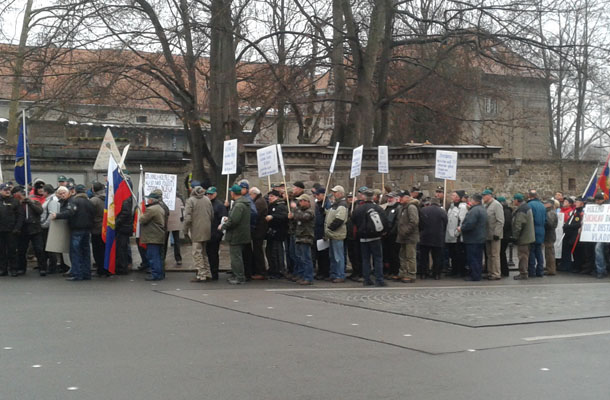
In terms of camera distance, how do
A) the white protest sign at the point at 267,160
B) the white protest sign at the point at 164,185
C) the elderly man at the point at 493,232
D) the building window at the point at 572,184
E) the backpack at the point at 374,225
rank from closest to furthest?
the backpack at the point at 374,225 → the elderly man at the point at 493,232 → the white protest sign at the point at 164,185 → the white protest sign at the point at 267,160 → the building window at the point at 572,184

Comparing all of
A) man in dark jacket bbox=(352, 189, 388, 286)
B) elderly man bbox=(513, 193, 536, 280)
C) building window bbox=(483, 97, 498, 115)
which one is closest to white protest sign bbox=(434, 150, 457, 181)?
elderly man bbox=(513, 193, 536, 280)

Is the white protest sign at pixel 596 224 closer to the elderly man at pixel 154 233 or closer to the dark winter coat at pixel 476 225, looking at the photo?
the dark winter coat at pixel 476 225

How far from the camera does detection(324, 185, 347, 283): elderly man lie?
562 inches

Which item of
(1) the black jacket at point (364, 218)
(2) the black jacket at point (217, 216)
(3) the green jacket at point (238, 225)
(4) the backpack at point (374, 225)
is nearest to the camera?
(4) the backpack at point (374, 225)

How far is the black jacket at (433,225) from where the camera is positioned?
15.3m

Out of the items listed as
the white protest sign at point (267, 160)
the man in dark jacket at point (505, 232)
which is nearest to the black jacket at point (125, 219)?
the white protest sign at point (267, 160)

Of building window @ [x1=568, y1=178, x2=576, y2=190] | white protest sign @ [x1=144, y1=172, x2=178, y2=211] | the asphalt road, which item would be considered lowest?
the asphalt road

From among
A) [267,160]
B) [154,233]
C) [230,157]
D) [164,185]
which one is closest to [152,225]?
[154,233]

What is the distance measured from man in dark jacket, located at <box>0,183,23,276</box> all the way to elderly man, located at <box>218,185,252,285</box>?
4.17 m

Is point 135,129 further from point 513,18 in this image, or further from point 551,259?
point 551,259

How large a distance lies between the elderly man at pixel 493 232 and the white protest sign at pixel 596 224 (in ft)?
7.37

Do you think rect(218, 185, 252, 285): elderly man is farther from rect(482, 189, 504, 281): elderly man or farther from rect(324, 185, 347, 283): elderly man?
rect(482, 189, 504, 281): elderly man

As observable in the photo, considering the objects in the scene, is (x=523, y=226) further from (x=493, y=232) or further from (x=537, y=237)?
(x=493, y=232)

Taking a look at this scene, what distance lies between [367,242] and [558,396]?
26.0 feet
